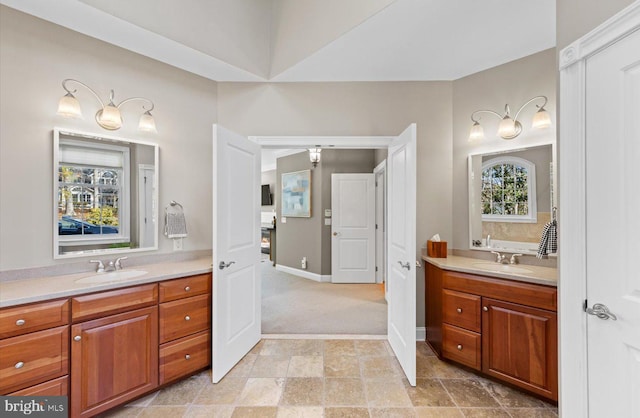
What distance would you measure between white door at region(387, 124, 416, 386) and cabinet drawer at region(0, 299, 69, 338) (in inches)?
89.0

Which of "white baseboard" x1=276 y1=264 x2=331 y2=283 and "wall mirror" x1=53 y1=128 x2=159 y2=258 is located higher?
"wall mirror" x1=53 y1=128 x2=159 y2=258

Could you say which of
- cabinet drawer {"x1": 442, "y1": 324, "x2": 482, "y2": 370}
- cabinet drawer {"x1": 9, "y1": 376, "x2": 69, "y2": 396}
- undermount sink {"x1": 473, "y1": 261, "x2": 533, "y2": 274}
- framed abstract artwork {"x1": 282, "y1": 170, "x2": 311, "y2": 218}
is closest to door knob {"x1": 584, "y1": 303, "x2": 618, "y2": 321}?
undermount sink {"x1": 473, "y1": 261, "x2": 533, "y2": 274}

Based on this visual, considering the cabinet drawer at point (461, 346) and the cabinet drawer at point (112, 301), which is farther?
the cabinet drawer at point (461, 346)

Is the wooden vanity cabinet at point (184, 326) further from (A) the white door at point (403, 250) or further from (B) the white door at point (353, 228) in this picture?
(B) the white door at point (353, 228)

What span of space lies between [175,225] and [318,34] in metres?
2.11

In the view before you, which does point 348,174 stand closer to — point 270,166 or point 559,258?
point 270,166

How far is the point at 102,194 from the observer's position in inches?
85.9

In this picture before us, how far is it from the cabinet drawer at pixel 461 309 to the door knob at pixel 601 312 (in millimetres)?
954

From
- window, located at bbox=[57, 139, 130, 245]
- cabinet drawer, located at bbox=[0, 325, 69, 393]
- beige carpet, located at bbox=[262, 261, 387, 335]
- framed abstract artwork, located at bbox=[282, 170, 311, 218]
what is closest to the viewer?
cabinet drawer, located at bbox=[0, 325, 69, 393]

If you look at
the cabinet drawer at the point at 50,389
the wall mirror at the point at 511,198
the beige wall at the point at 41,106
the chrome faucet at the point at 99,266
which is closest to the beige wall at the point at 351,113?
the wall mirror at the point at 511,198

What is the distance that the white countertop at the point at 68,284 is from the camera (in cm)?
148

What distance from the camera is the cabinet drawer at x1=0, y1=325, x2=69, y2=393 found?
1399mm

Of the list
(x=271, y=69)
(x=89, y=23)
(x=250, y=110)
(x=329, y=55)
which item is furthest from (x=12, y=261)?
(x=329, y=55)

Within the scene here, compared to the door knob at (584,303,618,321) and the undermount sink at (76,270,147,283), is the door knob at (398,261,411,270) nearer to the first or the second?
the door knob at (584,303,618,321)
